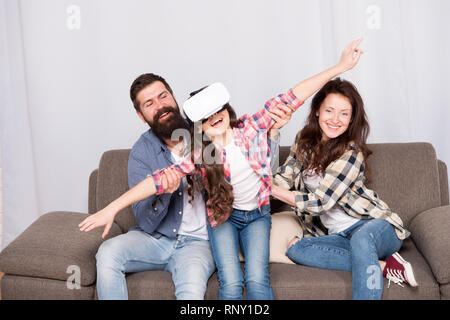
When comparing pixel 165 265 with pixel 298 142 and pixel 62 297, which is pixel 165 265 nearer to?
pixel 62 297

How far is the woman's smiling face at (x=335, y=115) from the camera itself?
1.90m

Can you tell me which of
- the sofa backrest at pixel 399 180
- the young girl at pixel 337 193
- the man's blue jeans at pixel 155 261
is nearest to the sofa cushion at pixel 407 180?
the sofa backrest at pixel 399 180

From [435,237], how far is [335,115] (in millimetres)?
595

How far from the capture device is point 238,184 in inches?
71.6

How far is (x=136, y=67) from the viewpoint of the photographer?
2615 millimetres

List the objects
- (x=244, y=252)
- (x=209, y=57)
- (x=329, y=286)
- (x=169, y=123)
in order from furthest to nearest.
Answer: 1. (x=209, y=57)
2. (x=169, y=123)
3. (x=244, y=252)
4. (x=329, y=286)

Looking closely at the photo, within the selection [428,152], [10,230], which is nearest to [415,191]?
[428,152]

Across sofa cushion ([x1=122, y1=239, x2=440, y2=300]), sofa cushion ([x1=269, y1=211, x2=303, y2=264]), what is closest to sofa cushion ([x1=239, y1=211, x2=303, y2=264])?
sofa cushion ([x1=269, y1=211, x2=303, y2=264])

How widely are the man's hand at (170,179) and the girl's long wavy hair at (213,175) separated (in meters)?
0.08

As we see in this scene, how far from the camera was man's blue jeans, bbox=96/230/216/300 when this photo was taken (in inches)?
67.4

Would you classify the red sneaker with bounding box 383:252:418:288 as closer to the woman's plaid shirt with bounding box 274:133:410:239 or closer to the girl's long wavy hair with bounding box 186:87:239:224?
the woman's plaid shirt with bounding box 274:133:410:239

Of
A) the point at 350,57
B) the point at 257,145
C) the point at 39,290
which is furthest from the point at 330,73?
the point at 39,290

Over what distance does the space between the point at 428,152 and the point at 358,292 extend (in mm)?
805

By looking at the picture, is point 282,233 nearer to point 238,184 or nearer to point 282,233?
point 282,233
